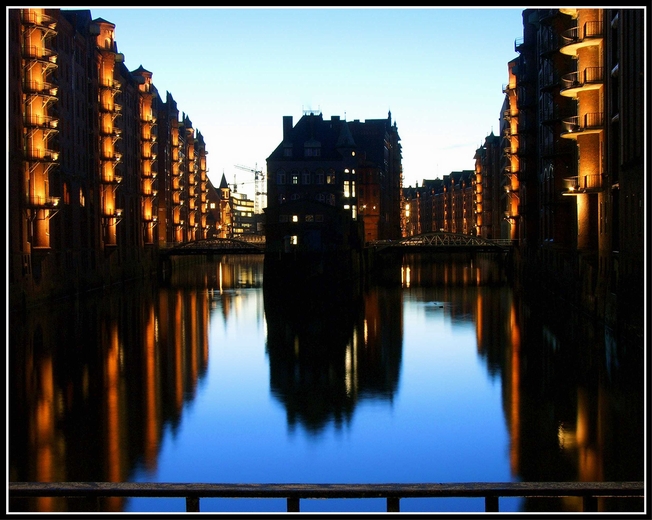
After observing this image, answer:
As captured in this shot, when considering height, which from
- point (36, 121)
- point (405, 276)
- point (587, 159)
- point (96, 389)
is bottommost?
point (96, 389)

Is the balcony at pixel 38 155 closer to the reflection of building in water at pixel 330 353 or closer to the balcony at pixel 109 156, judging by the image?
the reflection of building in water at pixel 330 353

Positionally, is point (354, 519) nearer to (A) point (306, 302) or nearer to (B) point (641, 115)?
(B) point (641, 115)

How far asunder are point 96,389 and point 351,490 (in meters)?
20.4

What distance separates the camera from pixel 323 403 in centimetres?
2838

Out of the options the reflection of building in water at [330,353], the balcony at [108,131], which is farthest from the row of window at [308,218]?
the reflection of building in water at [330,353]

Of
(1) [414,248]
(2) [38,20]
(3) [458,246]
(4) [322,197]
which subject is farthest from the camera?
(4) [322,197]

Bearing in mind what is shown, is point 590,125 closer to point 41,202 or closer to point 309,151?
point 41,202

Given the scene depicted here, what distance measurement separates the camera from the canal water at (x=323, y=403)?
2025 centimetres

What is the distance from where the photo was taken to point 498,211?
126062 mm

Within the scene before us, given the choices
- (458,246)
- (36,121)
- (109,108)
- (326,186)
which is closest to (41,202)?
(36,121)

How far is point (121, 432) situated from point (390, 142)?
470 feet

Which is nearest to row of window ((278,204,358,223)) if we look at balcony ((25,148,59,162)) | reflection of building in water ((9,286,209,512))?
reflection of building in water ((9,286,209,512))

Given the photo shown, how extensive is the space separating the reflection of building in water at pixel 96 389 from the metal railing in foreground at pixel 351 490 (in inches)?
211

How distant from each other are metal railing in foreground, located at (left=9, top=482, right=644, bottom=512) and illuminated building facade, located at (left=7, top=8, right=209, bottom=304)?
37.5 meters
